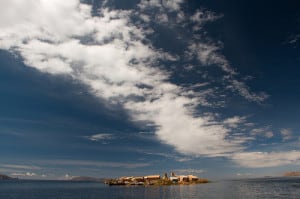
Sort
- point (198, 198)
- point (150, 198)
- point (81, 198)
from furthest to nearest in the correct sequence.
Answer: point (81, 198), point (150, 198), point (198, 198)

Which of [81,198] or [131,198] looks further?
[81,198]

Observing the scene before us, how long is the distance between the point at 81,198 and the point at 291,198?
251 ft

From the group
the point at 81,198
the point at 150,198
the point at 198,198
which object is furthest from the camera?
the point at 81,198

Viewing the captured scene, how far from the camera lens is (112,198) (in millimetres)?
106500

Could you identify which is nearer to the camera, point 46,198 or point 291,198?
point 291,198

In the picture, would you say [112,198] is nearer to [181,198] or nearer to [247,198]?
[181,198]

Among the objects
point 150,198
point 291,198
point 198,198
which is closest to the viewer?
point 291,198

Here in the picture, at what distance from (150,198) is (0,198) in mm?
64029

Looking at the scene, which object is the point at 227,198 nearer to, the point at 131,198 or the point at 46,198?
the point at 131,198

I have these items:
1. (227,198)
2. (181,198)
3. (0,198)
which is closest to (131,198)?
(181,198)

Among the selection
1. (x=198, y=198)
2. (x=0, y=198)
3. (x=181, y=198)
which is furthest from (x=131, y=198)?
(x=0, y=198)

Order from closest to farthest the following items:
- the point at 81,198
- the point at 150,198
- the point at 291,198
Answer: the point at 291,198 < the point at 150,198 < the point at 81,198

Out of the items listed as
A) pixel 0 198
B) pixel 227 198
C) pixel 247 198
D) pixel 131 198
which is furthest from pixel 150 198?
pixel 0 198

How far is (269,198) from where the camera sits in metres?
91.5
